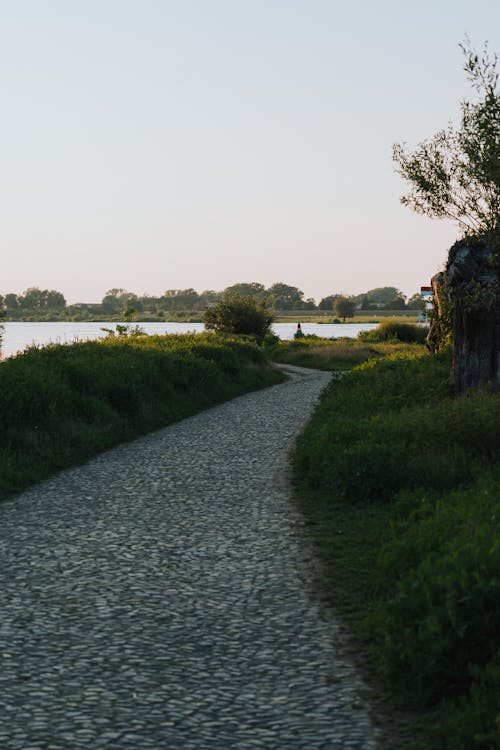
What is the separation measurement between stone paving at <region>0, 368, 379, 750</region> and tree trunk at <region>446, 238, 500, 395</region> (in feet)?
26.5

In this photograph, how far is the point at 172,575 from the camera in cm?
959

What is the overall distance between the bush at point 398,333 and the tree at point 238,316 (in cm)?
1097

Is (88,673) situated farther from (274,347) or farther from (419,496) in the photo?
(274,347)

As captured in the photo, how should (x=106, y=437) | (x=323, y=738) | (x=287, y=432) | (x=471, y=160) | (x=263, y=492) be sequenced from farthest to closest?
1. (x=287, y=432)
2. (x=106, y=437)
3. (x=471, y=160)
4. (x=263, y=492)
5. (x=323, y=738)

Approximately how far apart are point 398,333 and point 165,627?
5910cm

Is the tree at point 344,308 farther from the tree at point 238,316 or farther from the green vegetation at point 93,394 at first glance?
the green vegetation at point 93,394

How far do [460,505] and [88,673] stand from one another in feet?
15.4

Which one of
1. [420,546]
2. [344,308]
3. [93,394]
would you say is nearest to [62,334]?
[93,394]

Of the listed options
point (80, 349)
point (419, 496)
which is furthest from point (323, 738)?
point (80, 349)

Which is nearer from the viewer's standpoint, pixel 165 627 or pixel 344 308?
pixel 165 627

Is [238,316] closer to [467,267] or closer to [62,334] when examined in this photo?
[62,334]

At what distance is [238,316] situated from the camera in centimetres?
5644

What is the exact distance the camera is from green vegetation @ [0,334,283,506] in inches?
672

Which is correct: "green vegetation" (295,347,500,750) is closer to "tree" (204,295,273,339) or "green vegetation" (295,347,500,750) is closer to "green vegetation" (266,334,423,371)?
"green vegetation" (266,334,423,371)
